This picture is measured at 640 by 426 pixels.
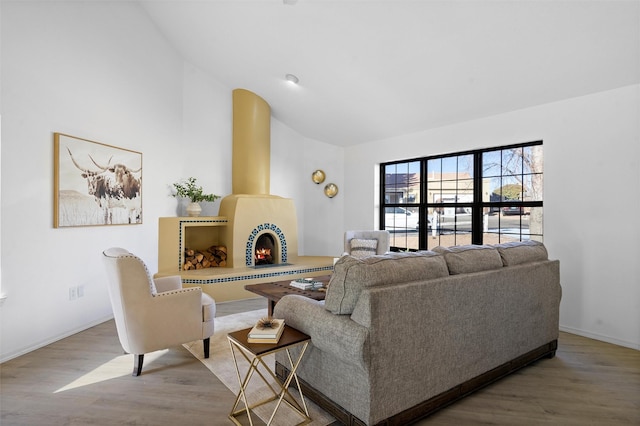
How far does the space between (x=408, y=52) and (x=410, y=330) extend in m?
2.95

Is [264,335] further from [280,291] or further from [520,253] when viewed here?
[520,253]

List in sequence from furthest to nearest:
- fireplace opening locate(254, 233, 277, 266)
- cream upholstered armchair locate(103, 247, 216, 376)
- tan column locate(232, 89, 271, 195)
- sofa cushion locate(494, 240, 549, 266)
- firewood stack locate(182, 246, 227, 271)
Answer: tan column locate(232, 89, 271, 195) → fireplace opening locate(254, 233, 277, 266) → firewood stack locate(182, 246, 227, 271) → sofa cushion locate(494, 240, 549, 266) → cream upholstered armchair locate(103, 247, 216, 376)

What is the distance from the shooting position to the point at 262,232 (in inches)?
222

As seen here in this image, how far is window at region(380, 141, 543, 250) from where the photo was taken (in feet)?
14.2

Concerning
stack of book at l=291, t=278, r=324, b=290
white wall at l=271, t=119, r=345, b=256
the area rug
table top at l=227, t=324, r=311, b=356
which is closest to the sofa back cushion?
table top at l=227, t=324, r=311, b=356

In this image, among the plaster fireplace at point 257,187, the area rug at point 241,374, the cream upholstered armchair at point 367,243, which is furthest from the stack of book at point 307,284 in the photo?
the plaster fireplace at point 257,187

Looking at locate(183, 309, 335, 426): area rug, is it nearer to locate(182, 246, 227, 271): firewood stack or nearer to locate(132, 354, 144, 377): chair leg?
locate(132, 354, 144, 377): chair leg

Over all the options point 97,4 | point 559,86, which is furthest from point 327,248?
point 97,4

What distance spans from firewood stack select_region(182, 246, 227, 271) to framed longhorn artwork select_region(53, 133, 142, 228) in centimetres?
95

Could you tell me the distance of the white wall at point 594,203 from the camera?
3365 mm

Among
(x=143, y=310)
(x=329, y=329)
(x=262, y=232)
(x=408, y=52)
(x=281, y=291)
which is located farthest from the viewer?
(x=262, y=232)

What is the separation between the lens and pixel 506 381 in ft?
8.70

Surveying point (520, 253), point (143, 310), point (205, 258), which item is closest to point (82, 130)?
point (143, 310)

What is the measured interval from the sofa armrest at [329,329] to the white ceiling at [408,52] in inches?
109
